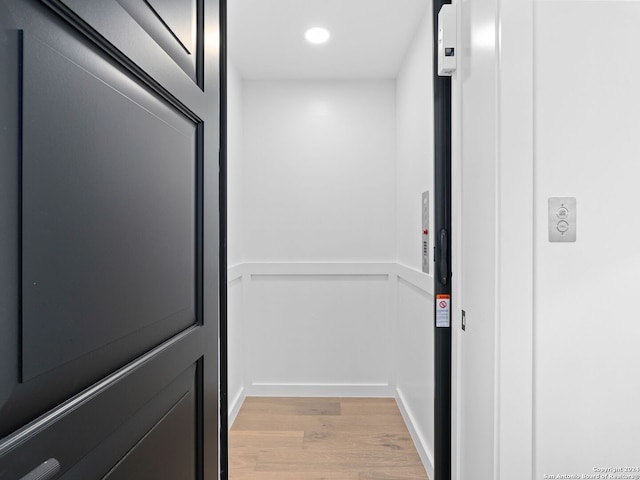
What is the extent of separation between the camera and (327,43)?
2705 mm

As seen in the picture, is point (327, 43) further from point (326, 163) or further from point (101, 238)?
point (101, 238)

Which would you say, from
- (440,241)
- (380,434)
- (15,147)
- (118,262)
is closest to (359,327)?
(380,434)

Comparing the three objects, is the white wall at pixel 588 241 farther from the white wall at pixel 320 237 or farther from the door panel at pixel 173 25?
the white wall at pixel 320 237

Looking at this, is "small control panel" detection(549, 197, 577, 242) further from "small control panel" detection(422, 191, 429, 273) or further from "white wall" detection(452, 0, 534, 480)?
"small control panel" detection(422, 191, 429, 273)

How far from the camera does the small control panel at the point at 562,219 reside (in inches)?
46.0

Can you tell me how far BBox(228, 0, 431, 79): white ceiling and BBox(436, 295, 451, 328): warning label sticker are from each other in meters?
1.46

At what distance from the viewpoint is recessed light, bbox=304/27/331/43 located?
2549mm

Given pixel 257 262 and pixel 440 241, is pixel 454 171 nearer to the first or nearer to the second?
pixel 440 241

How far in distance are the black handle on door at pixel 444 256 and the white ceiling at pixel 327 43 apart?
50.7 inches

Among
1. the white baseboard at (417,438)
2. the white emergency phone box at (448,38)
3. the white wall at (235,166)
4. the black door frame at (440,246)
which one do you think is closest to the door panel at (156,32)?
the black door frame at (440,246)

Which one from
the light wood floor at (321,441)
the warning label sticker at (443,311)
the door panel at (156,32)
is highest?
the door panel at (156,32)

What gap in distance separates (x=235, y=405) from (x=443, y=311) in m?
1.85

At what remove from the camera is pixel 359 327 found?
3336mm

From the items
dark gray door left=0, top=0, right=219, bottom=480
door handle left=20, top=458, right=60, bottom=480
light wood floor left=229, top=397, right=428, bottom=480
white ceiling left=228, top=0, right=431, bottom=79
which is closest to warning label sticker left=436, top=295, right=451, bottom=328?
dark gray door left=0, top=0, right=219, bottom=480
